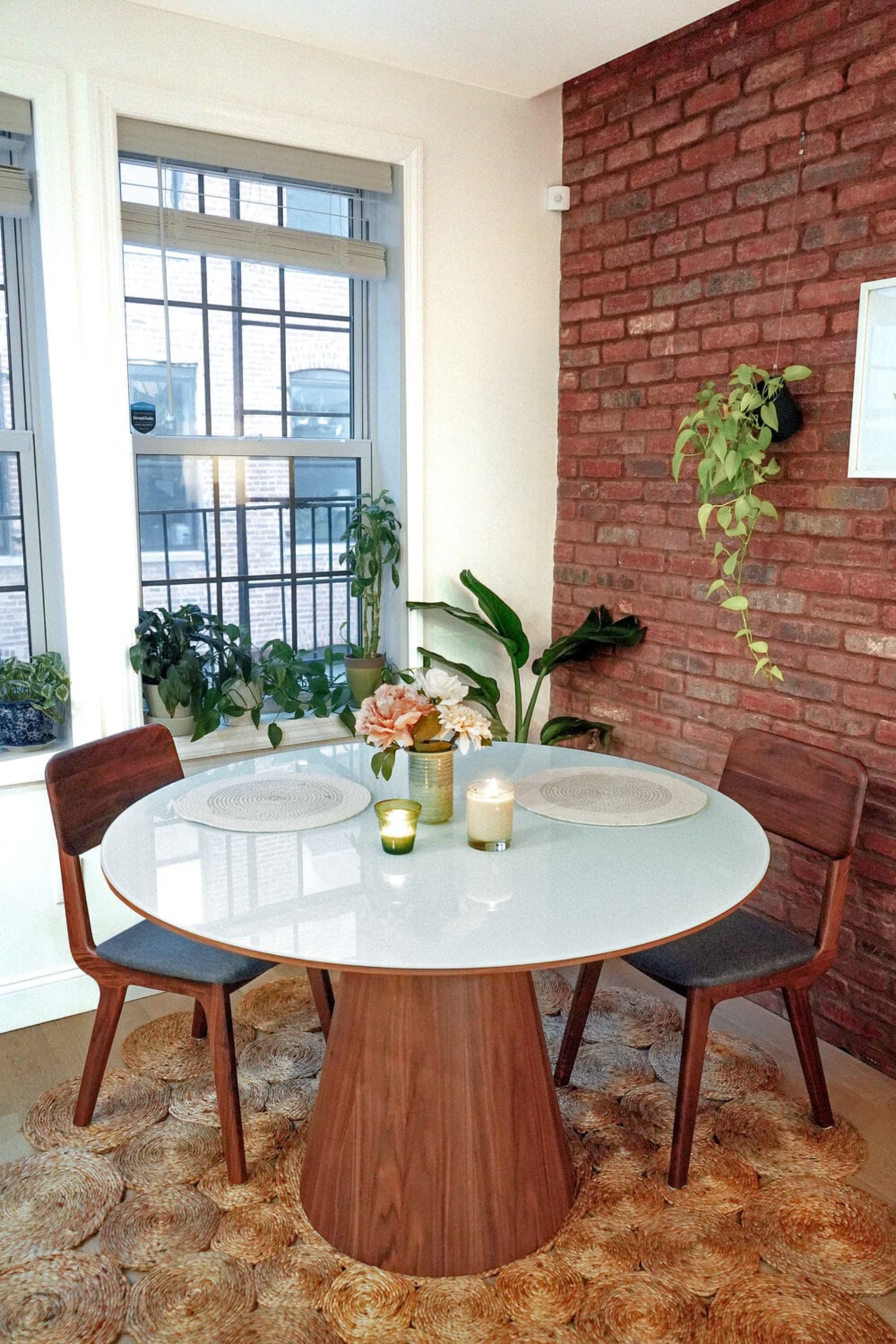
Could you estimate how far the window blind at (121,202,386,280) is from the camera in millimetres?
2863

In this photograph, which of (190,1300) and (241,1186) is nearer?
(190,1300)

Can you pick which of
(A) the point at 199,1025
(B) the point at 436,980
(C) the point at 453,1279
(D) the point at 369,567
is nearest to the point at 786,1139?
(C) the point at 453,1279

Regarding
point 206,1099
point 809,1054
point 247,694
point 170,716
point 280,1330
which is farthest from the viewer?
point 247,694

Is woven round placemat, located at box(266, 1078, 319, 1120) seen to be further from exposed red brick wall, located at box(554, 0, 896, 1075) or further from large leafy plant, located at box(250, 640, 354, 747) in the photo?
exposed red brick wall, located at box(554, 0, 896, 1075)

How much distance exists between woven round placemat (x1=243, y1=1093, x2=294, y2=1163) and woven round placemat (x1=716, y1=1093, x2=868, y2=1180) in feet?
3.17

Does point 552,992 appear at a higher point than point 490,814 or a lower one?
lower

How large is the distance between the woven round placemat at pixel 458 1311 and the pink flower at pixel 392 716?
98 cm

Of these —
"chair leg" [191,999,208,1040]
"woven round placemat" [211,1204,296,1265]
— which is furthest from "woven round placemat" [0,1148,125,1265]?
"chair leg" [191,999,208,1040]

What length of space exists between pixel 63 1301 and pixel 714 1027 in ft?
Result: 5.54

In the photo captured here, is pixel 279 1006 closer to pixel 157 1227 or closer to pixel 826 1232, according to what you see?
pixel 157 1227

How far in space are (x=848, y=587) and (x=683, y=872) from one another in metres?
1.10

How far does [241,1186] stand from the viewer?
2168mm

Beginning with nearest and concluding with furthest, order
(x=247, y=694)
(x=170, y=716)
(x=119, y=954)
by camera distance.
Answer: (x=119, y=954), (x=170, y=716), (x=247, y=694)

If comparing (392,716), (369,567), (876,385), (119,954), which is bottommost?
(119,954)
